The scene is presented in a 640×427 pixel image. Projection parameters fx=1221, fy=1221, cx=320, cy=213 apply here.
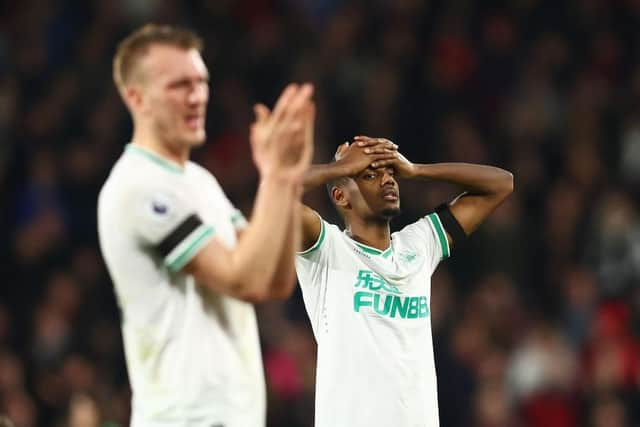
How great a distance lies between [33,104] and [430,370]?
6.91m

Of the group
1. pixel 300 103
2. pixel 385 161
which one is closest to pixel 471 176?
pixel 385 161

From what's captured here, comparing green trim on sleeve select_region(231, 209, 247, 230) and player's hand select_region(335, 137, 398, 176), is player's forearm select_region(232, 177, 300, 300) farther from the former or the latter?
player's hand select_region(335, 137, 398, 176)

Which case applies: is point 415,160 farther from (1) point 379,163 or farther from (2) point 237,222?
(2) point 237,222

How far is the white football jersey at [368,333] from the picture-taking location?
4.77 metres

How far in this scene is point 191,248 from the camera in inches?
131

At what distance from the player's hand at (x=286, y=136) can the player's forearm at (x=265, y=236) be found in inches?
1.9

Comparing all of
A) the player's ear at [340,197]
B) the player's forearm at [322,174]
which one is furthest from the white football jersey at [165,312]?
the player's ear at [340,197]

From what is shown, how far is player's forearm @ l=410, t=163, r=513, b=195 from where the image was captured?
17.5 feet

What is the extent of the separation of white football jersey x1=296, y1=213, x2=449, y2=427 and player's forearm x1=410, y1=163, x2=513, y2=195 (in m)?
0.44

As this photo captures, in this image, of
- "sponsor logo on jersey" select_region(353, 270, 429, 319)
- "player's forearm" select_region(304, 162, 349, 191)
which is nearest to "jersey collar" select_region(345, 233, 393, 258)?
"sponsor logo on jersey" select_region(353, 270, 429, 319)

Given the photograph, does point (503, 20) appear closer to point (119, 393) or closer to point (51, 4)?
point (51, 4)

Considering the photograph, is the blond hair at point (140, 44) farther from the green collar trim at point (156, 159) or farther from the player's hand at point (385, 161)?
the player's hand at point (385, 161)

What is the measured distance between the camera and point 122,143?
34.2 ft

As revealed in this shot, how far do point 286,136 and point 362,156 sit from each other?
1.84 m
